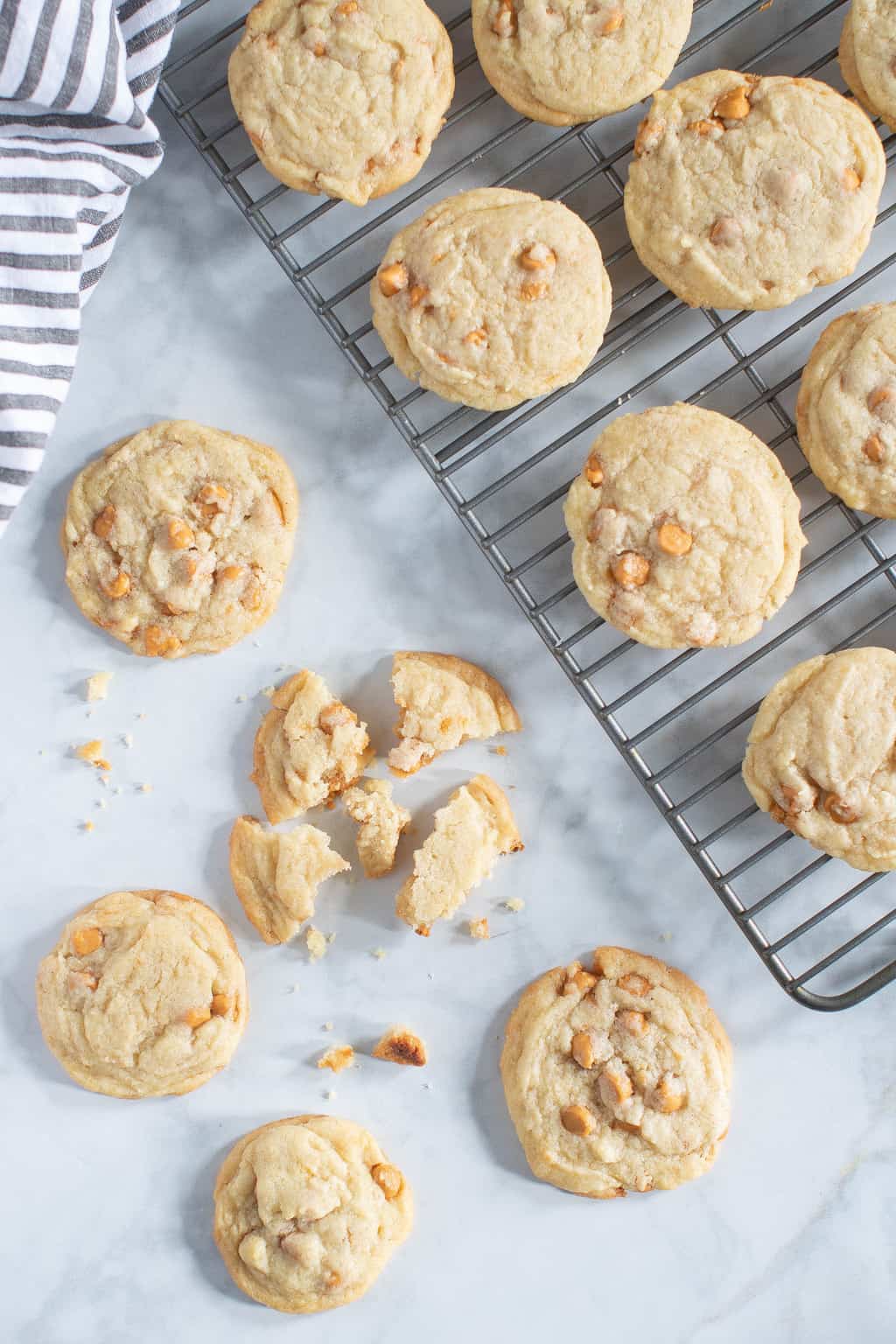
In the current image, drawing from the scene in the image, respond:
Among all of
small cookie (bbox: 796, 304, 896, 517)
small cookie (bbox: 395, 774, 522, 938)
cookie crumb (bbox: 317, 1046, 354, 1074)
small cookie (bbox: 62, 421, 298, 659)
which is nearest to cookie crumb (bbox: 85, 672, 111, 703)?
small cookie (bbox: 62, 421, 298, 659)

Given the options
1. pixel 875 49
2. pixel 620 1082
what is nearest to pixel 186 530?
pixel 620 1082

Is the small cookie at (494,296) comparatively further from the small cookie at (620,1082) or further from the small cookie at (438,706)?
the small cookie at (620,1082)

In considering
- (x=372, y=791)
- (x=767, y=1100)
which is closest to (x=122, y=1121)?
(x=372, y=791)

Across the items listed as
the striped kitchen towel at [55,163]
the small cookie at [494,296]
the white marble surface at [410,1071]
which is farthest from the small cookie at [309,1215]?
the small cookie at [494,296]

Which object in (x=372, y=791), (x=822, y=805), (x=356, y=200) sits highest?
(x=356, y=200)

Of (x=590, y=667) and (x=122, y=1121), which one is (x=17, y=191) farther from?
(x=122, y=1121)

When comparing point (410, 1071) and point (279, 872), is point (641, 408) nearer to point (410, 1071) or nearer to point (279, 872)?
point (279, 872)

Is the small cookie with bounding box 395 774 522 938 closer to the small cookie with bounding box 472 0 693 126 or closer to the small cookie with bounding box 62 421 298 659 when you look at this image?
the small cookie with bounding box 62 421 298 659
